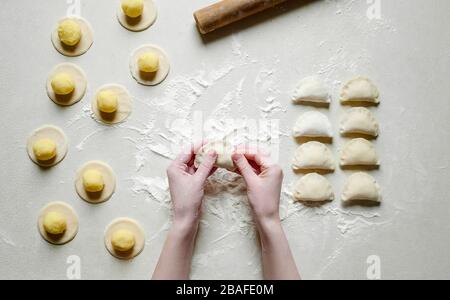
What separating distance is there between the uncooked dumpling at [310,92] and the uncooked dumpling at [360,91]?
0.15 ft

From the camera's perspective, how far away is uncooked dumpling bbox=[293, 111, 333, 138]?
56.8 inches

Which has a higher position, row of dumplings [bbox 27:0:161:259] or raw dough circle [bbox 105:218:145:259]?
row of dumplings [bbox 27:0:161:259]

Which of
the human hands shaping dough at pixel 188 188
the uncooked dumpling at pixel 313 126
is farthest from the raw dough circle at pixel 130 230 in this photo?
the uncooked dumpling at pixel 313 126

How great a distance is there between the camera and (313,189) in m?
1.43

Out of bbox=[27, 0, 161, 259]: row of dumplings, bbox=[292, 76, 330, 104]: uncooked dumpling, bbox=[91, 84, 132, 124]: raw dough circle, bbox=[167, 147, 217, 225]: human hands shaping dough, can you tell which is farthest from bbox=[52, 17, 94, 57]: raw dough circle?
bbox=[292, 76, 330, 104]: uncooked dumpling

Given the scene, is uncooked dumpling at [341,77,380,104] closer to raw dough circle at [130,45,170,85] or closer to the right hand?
the right hand

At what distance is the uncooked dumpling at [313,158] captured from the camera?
144 cm

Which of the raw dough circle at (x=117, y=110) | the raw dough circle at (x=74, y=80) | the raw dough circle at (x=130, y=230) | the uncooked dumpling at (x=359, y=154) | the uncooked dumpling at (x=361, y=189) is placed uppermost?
the raw dough circle at (x=74, y=80)

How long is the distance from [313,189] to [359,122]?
0.20m

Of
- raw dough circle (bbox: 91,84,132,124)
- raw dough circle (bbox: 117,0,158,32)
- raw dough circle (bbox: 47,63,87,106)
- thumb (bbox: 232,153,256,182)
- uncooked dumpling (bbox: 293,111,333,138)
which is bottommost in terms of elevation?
thumb (bbox: 232,153,256,182)

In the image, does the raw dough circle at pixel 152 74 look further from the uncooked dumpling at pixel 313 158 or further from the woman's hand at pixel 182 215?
the uncooked dumpling at pixel 313 158

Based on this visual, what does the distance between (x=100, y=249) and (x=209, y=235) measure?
0.27m

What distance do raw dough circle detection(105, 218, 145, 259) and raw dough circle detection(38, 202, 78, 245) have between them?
8 cm
